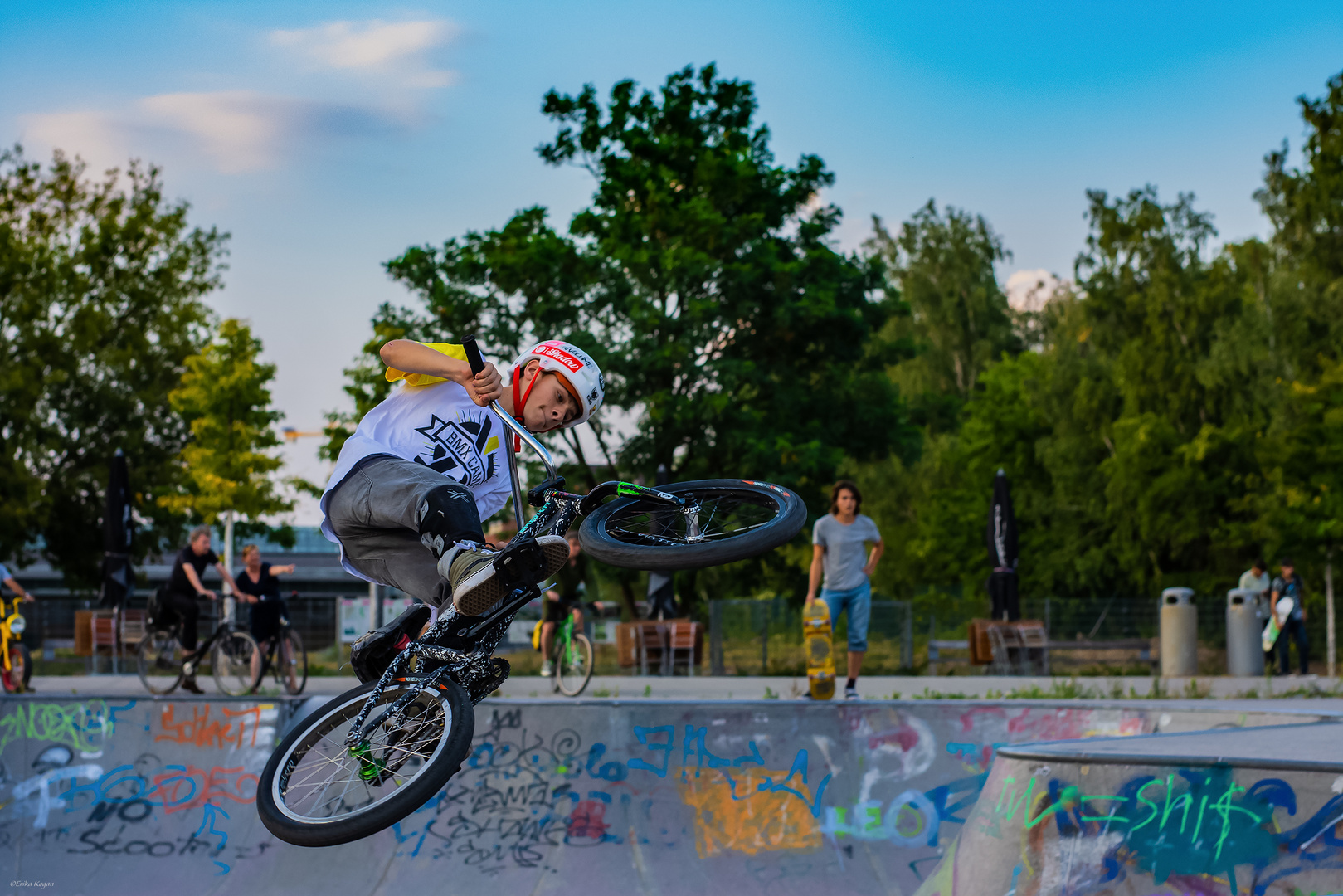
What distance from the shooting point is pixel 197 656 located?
1355cm

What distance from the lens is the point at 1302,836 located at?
448cm

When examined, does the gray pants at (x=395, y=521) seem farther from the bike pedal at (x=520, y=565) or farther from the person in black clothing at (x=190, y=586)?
the person in black clothing at (x=190, y=586)

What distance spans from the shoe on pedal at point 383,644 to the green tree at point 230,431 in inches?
873

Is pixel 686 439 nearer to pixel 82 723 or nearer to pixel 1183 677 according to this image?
pixel 1183 677

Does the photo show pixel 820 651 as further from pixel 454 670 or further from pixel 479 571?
pixel 479 571

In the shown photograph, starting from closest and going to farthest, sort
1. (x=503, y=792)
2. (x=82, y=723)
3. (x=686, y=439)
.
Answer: (x=503, y=792), (x=82, y=723), (x=686, y=439)

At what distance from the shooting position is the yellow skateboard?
33.6 feet

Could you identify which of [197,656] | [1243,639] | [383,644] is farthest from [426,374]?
[1243,639]

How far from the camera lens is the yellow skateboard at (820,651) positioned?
10.2 meters

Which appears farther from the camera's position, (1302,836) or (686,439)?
(686,439)

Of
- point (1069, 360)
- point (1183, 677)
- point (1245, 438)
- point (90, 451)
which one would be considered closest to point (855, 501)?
point (1183, 677)

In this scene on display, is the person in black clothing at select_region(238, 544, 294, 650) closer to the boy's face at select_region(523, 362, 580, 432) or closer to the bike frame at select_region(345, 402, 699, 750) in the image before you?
the bike frame at select_region(345, 402, 699, 750)

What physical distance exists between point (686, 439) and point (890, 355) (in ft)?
19.5

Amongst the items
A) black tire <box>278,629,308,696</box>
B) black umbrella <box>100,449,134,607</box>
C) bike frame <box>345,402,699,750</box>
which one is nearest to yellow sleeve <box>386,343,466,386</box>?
bike frame <box>345,402,699,750</box>
